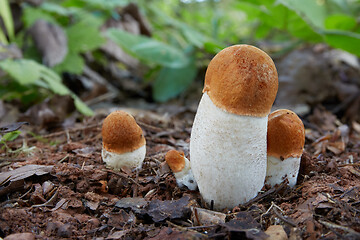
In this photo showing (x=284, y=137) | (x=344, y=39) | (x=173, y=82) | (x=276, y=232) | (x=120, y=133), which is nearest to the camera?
(x=276, y=232)

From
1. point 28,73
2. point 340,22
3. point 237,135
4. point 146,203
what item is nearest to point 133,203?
point 146,203

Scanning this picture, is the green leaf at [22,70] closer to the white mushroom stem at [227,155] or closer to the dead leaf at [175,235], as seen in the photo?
the white mushroom stem at [227,155]

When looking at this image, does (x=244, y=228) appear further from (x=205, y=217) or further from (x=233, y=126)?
(x=233, y=126)

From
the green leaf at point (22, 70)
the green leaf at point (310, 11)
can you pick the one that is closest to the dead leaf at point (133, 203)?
the green leaf at point (22, 70)

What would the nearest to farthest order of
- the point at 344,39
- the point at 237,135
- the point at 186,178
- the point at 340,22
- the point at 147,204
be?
the point at 237,135, the point at 147,204, the point at 186,178, the point at 344,39, the point at 340,22

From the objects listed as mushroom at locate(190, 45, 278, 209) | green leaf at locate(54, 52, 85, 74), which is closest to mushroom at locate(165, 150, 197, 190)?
mushroom at locate(190, 45, 278, 209)

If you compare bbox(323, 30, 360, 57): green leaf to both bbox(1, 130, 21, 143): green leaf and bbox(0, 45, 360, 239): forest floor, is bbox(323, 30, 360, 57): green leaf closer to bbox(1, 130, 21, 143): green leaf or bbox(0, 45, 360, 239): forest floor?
bbox(0, 45, 360, 239): forest floor

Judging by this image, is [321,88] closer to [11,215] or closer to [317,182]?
[317,182]
